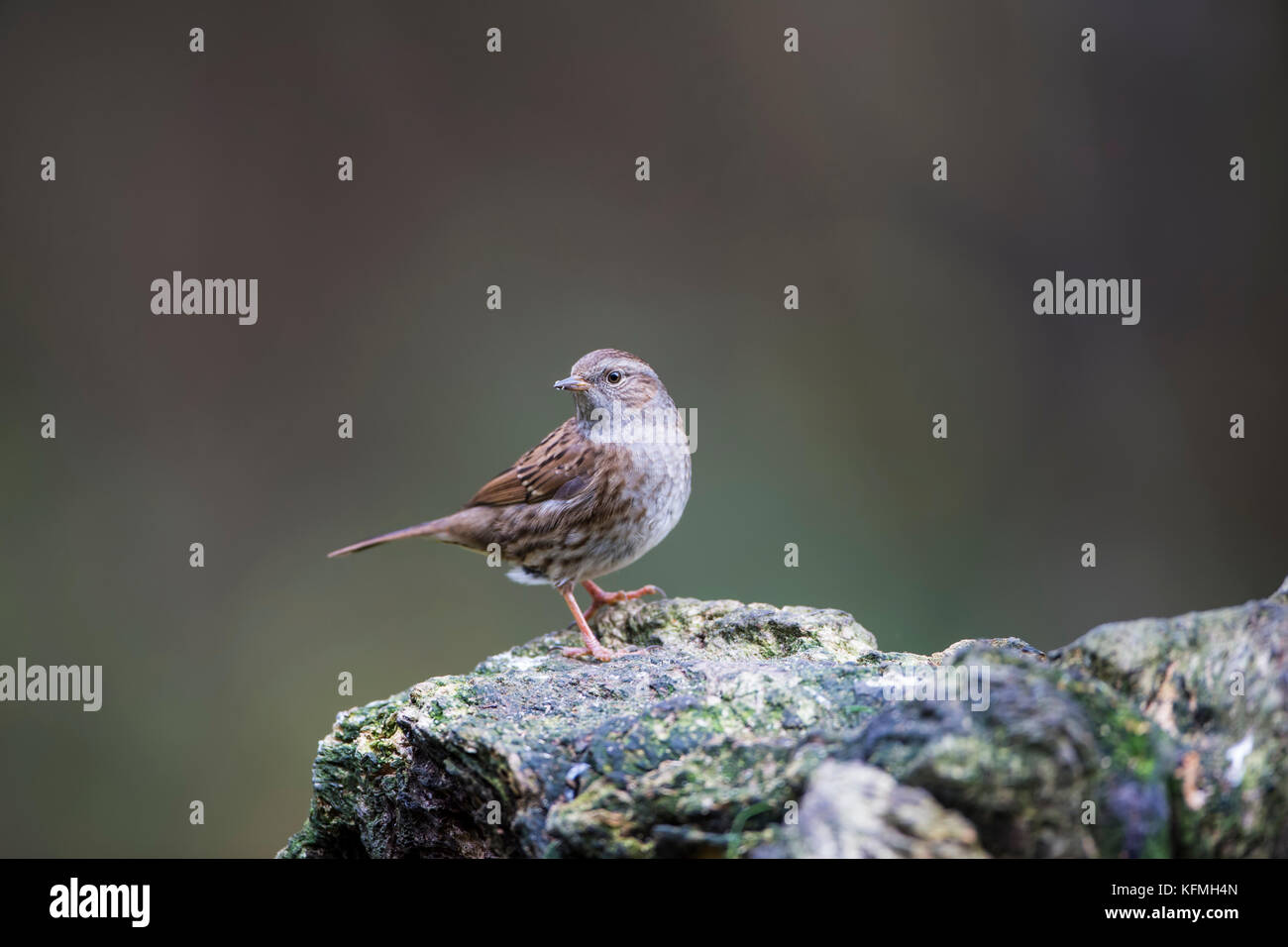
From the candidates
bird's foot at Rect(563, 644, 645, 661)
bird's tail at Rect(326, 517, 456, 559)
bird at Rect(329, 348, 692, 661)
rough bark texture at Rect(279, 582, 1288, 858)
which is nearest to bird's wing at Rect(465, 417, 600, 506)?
bird at Rect(329, 348, 692, 661)

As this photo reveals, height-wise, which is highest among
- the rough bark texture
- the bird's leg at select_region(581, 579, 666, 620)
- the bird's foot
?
the bird's leg at select_region(581, 579, 666, 620)

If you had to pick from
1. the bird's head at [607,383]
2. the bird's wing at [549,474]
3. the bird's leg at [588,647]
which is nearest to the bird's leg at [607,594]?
the bird's leg at [588,647]

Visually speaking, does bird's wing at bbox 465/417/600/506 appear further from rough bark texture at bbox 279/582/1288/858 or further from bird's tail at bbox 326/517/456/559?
rough bark texture at bbox 279/582/1288/858

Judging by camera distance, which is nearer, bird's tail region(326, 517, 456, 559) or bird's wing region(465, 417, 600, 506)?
bird's wing region(465, 417, 600, 506)

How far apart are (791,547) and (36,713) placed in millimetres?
5157

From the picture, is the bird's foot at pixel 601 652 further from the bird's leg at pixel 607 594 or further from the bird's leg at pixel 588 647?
the bird's leg at pixel 607 594

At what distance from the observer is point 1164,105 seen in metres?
7.68

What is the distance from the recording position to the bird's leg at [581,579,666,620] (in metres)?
5.16

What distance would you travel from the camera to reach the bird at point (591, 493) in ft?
16.1

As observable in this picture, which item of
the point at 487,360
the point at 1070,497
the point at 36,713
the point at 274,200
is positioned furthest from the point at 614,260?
the point at 36,713

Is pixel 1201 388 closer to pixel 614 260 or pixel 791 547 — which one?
pixel 791 547

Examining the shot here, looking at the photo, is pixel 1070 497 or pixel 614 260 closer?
pixel 1070 497

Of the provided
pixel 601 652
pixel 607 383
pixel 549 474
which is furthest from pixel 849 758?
pixel 607 383

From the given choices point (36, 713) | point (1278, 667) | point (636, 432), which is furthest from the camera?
point (36, 713)
